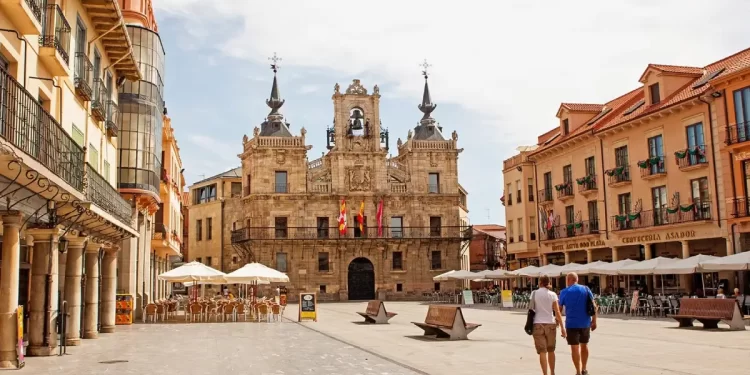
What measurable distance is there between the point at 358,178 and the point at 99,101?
41401mm

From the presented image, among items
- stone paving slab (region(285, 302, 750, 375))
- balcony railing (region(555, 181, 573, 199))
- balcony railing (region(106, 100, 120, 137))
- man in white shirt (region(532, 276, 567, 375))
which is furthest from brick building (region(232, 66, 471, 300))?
man in white shirt (region(532, 276, 567, 375))

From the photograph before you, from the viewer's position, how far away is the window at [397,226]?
→ 6184cm

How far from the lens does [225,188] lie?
7131cm

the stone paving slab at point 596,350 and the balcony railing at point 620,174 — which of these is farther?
the balcony railing at point 620,174

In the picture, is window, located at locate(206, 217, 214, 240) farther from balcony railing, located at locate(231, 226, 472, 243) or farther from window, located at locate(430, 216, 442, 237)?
window, located at locate(430, 216, 442, 237)

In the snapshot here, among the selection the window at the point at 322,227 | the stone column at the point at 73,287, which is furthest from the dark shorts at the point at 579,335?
the window at the point at 322,227

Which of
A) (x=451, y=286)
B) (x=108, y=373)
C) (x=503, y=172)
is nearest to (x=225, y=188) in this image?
(x=451, y=286)

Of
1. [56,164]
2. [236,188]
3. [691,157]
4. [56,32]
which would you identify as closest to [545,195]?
[691,157]

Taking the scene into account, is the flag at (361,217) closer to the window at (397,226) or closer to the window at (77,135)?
the window at (397,226)

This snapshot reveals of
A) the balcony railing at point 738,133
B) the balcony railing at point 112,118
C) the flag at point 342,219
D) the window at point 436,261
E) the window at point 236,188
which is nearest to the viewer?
the balcony railing at point 112,118

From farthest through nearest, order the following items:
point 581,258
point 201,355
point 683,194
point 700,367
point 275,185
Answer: point 275,185
point 581,258
point 683,194
point 201,355
point 700,367

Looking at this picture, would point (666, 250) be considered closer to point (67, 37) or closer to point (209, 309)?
point (209, 309)

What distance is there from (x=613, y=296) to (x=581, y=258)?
11070 millimetres

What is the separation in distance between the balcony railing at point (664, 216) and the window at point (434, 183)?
25.7 metres
